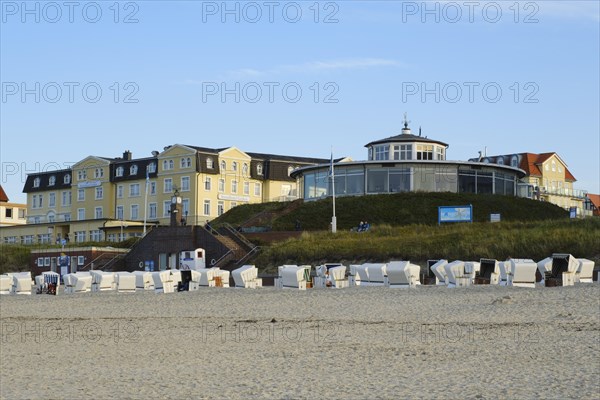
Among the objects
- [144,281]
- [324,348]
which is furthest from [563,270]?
[144,281]

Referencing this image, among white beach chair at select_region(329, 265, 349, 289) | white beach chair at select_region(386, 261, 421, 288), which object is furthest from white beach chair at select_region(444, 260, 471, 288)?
white beach chair at select_region(329, 265, 349, 289)

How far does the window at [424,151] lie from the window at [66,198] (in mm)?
39896

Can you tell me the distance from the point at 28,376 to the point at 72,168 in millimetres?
80942

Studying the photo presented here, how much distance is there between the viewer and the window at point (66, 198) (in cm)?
A: 9688

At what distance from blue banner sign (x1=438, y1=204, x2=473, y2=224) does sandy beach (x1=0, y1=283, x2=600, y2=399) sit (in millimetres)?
28598

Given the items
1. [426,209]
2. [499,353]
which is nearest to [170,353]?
[499,353]

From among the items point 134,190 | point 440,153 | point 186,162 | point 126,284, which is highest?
point 186,162

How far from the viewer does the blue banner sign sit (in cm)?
5784

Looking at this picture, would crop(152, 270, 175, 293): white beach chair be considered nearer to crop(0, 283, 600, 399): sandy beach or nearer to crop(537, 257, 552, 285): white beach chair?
crop(0, 283, 600, 399): sandy beach

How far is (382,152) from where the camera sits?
72375mm

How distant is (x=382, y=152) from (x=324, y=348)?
54511 mm

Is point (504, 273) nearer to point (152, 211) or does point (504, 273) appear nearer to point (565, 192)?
point (152, 211)

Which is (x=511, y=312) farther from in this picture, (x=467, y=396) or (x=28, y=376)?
(x=28, y=376)

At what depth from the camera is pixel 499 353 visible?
1686cm
